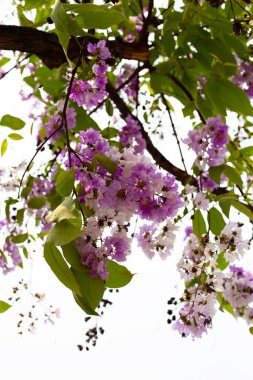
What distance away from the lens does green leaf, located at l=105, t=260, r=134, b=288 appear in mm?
699

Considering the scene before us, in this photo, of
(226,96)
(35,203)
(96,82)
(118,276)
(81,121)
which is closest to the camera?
(118,276)

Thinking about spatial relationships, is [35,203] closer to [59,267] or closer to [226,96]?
[226,96]

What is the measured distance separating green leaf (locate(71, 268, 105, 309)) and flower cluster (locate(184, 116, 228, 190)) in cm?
47

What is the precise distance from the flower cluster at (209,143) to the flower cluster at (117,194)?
0.74 feet

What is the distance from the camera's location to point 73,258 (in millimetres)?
627

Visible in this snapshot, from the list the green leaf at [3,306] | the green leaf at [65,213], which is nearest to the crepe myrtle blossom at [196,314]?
the green leaf at [3,306]

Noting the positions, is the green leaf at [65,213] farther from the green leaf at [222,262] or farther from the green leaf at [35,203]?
the green leaf at [35,203]

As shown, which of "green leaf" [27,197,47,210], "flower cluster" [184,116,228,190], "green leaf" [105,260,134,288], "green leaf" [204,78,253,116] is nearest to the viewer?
"green leaf" [105,260,134,288]

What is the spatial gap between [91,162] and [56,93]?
0.52 meters

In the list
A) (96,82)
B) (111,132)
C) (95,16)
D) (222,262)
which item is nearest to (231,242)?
(222,262)

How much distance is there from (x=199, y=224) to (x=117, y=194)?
431 mm

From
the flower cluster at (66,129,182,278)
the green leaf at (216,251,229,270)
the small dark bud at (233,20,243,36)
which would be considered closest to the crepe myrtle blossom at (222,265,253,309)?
the green leaf at (216,251,229,270)

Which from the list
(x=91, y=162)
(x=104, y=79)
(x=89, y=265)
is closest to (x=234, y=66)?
(x=104, y=79)

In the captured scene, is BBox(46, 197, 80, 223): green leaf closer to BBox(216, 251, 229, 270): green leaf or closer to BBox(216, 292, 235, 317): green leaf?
BBox(216, 251, 229, 270): green leaf
